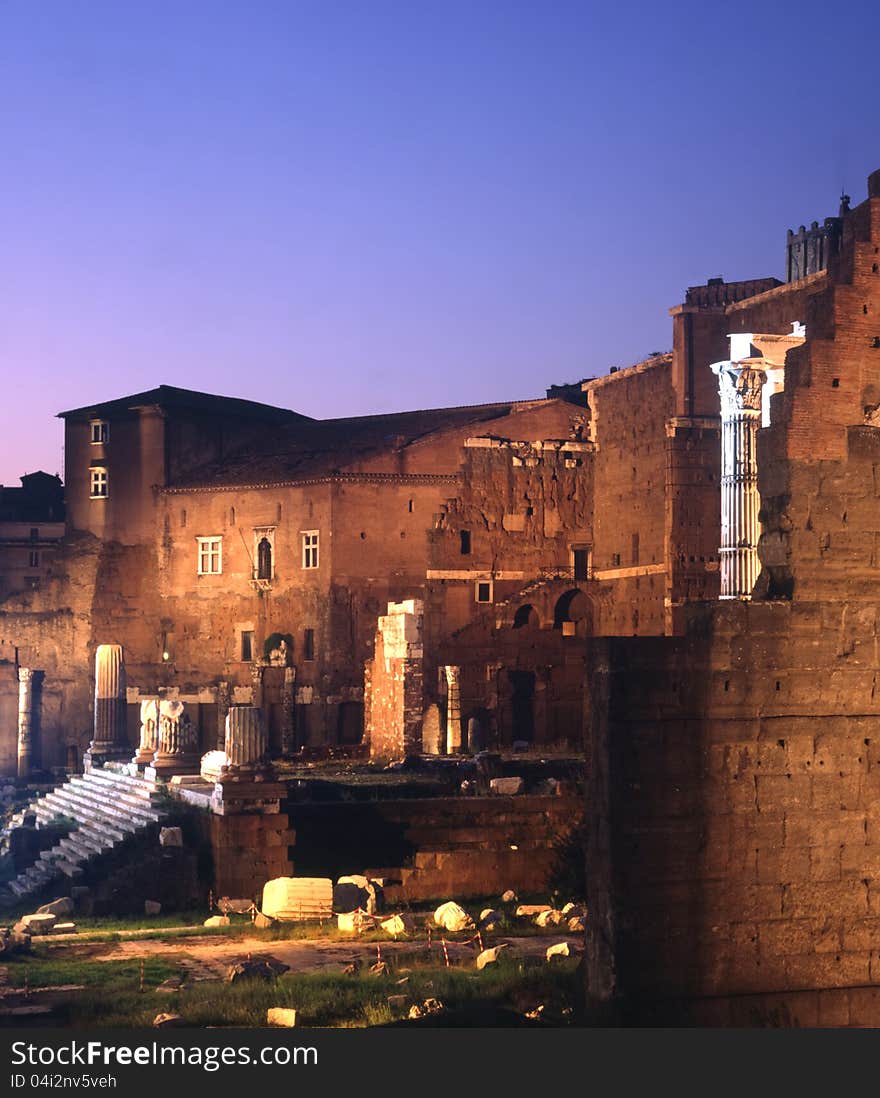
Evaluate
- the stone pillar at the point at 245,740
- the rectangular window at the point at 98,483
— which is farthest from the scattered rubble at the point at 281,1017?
the rectangular window at the point at 98,483

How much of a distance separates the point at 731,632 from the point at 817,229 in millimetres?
26691

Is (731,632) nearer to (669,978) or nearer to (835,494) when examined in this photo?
(835,494)

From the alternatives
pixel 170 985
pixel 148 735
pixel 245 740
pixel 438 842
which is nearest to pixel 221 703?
pixel 148 735

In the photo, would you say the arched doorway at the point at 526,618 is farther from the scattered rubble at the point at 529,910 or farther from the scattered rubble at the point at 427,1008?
the scattered rubble at the point at 427,1008

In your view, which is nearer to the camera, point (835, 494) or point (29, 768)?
point (835, 494)

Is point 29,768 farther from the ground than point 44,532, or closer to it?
closer to it

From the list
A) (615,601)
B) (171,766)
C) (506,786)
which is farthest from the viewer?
(615,601)

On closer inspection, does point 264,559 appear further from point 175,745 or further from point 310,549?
point 175,745

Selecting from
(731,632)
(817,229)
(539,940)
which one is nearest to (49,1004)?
(539,940)

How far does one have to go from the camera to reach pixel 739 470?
29.1m

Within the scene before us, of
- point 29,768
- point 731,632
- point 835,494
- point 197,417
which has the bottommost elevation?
point 29,768

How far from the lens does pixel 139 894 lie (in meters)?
22.8

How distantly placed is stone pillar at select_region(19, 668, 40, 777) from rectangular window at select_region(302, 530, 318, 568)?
10378mm

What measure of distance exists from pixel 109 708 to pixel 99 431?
17028 millimetres
